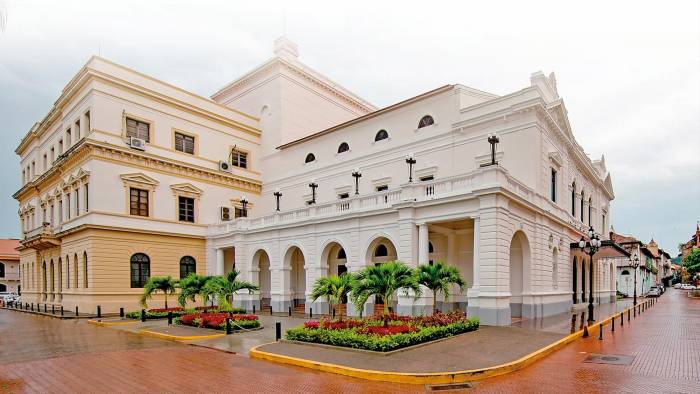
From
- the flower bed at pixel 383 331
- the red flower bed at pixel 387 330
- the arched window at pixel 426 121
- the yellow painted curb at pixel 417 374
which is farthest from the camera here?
the arched window at pixel 426 121

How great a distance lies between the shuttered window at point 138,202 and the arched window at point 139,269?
3272mm

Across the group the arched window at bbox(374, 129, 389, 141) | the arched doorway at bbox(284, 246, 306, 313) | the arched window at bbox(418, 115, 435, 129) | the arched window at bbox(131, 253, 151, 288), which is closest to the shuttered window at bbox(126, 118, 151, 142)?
the arched window at bbox(131, 253, 151, 288)

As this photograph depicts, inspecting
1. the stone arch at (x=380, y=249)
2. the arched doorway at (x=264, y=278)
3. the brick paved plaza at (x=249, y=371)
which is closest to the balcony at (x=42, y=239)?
the arched doorway at (x=264, y=278)

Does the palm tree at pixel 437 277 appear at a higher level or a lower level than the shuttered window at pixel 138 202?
lower

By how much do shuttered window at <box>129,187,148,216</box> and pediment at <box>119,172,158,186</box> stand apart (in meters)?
0.67

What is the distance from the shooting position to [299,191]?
128 feet

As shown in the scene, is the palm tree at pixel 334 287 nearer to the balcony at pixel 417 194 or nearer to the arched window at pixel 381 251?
the balcony at pixel 417 194

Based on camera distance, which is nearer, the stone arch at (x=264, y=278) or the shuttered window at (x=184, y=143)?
the stone arch at (x=264, y=278)

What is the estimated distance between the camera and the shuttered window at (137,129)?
3395 centimetres

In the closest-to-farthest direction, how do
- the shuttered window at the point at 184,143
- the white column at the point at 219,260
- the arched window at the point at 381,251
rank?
1. the arched window at the point at 381,251
2. the white column at the point at 219,260
3. the shuttered window at the point at 184,143

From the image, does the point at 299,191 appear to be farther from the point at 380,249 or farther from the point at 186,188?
the point at 380,249

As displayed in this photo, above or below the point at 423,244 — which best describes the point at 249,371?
below

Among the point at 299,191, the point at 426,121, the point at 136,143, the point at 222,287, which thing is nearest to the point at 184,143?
the point at 136,143

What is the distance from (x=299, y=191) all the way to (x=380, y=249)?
12442mm
